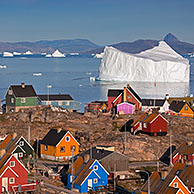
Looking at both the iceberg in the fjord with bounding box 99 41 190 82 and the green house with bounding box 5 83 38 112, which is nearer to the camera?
the green house with bounding box 5 83 38 112

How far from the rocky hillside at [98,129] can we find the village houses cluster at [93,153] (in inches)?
86.2

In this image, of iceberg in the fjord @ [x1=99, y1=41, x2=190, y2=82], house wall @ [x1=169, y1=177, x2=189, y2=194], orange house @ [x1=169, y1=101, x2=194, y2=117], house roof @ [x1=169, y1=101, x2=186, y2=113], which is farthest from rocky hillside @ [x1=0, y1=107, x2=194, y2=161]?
iceberg in the fjord @ [x1=99, y1=41, x2=190, y2=82]

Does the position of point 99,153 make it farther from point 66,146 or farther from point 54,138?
point 54,138

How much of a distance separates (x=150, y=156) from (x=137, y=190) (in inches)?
413

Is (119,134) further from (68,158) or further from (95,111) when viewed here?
(95,111)

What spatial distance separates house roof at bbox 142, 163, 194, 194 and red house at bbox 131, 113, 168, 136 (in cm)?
1489

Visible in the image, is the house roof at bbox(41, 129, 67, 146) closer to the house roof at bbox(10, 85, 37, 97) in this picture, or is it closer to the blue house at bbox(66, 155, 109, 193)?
the blue house at bbox(66, 155, 109, 193)

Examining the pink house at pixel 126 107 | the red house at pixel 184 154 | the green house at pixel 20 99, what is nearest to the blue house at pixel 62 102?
the green house at pixel 20 99

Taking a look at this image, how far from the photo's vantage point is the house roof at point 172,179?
34.1m

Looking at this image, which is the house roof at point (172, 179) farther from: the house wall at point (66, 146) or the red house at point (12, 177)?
the house wall at point (66, 146)

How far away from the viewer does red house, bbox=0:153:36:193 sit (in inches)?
1391

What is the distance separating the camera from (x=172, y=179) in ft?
115

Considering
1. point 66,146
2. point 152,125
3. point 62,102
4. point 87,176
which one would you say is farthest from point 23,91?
point 87,176

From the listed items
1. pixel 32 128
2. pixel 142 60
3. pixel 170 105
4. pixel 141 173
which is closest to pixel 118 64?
pixel 142 60
